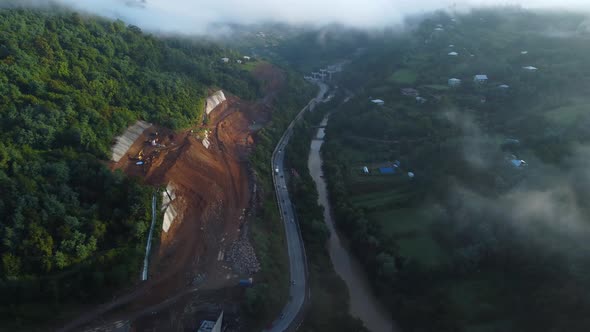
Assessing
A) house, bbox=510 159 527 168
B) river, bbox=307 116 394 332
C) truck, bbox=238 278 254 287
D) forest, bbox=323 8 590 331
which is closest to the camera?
forest, bbox=323 8 590 331

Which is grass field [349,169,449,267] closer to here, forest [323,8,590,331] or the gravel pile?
forest [323,8,590,331]

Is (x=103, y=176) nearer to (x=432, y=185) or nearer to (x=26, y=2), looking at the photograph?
(x=26, y=2)

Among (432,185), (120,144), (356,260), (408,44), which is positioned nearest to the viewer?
(120,144)

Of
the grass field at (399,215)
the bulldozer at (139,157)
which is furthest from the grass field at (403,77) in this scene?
the bulldozer at (139,157)

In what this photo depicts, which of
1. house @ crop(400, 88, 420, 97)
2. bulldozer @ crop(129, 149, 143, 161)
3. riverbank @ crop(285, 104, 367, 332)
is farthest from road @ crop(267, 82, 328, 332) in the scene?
house @ crop(400, 88, 420, 97)

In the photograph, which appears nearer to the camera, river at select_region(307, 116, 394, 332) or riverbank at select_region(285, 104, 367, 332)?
riverbank at select_region(285, 104, 367, 332)

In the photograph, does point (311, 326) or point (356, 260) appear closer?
point (311, 326)

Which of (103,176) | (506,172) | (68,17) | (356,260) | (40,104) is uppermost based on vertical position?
(68,17)

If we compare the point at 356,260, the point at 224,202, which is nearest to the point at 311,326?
the point at 356,260
